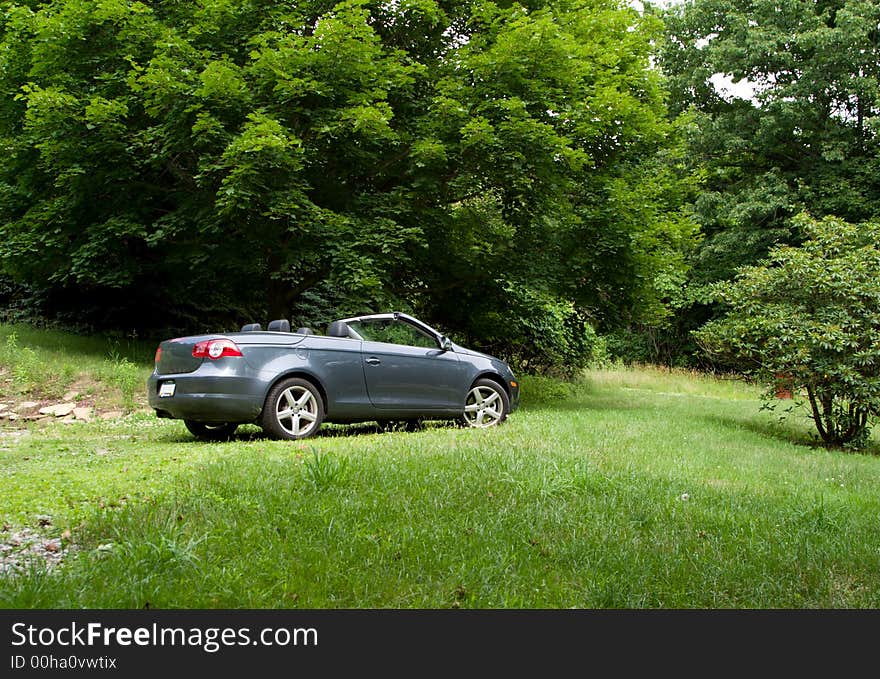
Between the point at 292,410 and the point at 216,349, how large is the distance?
3.56ft

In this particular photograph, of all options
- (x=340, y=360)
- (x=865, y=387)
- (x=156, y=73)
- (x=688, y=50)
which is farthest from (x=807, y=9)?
(x=340, y=360)

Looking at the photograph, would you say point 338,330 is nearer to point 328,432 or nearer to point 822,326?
point 328,432

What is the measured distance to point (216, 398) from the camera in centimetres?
852

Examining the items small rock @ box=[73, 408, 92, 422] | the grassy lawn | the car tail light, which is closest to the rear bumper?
the car tail light

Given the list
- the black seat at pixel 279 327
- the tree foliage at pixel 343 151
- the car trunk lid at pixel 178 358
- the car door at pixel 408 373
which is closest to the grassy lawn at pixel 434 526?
the car trunk lid at pixel 178 358

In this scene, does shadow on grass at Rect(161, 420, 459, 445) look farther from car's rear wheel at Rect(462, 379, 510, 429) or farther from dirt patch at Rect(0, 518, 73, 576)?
dirt patch at Rect(0, 518, 73, 576)

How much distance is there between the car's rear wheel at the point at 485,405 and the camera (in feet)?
35.3

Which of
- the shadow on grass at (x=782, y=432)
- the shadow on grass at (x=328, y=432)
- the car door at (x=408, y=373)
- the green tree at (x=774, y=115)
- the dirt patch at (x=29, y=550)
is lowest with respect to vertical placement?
the shadow on grass at (x=782, y=432)

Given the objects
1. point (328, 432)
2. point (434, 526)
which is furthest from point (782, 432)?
point (434, 526)

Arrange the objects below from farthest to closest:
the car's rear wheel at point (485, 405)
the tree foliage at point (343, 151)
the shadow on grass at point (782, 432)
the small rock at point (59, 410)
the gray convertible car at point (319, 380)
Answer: the tree foliage at point (343, 151)
the small rock at point (59, 410)
the shadow on grass at point (782, 432)
the car's rear wheel at point (485, 405)
the gray convertible car at point (319, 380)

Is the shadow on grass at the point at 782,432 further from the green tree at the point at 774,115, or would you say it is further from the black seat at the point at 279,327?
the green tree at the point at 774,115

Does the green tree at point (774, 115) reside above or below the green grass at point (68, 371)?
above

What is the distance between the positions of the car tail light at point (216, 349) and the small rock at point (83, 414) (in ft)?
15.2

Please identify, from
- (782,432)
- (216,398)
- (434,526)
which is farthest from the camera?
(782,432)
